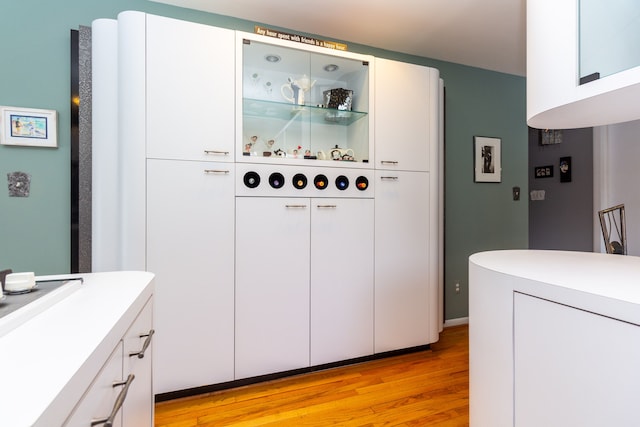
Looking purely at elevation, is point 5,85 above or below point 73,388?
above

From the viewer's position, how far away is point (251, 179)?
196cm

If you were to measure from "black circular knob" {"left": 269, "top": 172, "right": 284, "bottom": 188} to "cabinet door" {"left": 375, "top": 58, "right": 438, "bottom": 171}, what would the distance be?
71 cm

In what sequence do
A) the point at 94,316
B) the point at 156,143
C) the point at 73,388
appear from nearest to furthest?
the point at 73,388 → the point at 94,316 → the point at 156,143

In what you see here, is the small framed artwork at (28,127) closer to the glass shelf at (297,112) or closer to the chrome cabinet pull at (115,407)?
the glass shelf at (297,112)

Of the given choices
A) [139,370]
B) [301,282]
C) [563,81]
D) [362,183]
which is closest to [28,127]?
[139,370]

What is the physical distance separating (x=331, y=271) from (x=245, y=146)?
99cm

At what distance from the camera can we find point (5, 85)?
1.83 metres

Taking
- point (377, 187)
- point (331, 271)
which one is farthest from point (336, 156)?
point (331, 271)

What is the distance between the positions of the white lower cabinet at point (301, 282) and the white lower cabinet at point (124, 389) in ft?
2.75

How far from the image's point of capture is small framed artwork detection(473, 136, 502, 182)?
10.3 ft

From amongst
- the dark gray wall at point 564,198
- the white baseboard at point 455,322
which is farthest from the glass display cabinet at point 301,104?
the dark gray wall at point 564,198

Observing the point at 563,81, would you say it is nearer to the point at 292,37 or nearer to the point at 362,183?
the point at 362,183

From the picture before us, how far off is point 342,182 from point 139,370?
1542mm

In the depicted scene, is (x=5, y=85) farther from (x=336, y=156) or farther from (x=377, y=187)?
(x=377, y=187)
